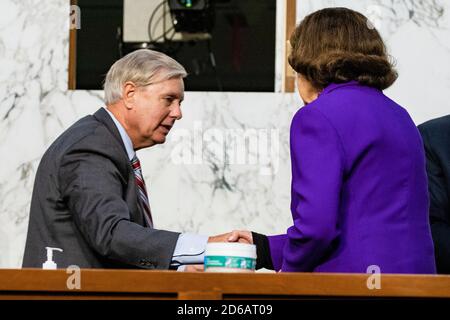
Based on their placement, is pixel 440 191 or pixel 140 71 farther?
pixel 440 191

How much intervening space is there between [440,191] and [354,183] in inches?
41.9

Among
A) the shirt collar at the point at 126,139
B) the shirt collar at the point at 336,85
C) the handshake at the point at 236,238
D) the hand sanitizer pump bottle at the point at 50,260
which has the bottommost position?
the hand sanitizer pump bottle at the point at 50,260

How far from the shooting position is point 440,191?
12.0 ft

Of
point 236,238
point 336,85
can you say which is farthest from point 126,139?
point 336,85

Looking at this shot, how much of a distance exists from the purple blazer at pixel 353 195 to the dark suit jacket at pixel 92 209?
447mm

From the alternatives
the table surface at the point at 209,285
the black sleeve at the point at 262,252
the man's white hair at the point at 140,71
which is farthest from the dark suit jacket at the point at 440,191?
the table surface at the point at 209,285

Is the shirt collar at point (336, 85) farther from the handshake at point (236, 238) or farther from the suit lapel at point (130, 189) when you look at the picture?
the suit lapel at point (130, 189)

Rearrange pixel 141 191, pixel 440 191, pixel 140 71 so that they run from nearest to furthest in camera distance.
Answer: pixel 141 191, pixel 140 71, pixel 440 191

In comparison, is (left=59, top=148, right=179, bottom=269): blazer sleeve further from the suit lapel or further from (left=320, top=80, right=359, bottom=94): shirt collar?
(left=320, top=80, right=359, bottom=94): shirt collar

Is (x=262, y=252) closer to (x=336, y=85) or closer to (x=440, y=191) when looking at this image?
(x=336, y=85)

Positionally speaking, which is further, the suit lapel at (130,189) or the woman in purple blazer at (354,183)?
the suit lapel at (130,189)

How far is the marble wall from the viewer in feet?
16.3

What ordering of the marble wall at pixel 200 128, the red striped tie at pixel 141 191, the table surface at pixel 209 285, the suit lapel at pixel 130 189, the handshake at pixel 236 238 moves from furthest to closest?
the marble wall at pixel 200 128
the red striped tie at pixel 141 191
the suit lapel at pixel 130 189
the handshake at pixel 236 238
the table surface at pixel 209 285

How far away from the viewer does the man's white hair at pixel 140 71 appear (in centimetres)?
354
